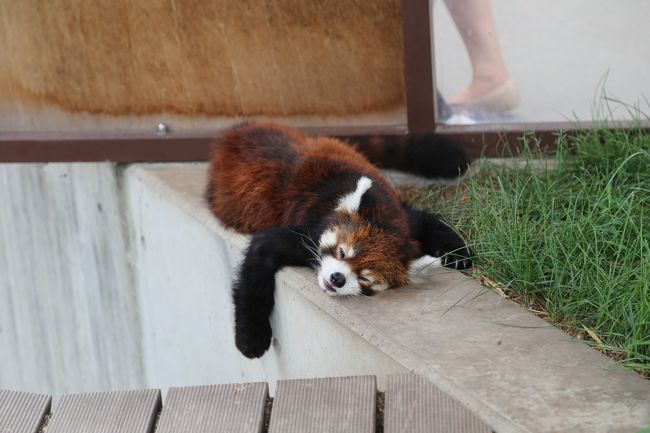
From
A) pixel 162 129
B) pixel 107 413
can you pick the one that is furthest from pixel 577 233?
pixel 162 129

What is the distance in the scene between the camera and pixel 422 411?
82.7 inches

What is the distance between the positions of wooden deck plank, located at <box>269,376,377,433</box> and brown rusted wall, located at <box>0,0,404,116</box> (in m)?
2.49

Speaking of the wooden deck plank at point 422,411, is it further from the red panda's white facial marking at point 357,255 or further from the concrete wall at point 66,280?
the concrete wall at point 66,280

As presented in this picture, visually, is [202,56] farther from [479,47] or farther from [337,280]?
[337,280]

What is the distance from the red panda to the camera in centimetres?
318

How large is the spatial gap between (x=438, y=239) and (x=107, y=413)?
5.25 feet

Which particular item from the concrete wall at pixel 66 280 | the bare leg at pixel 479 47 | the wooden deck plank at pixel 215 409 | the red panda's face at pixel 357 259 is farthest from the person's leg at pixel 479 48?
the wooden deck plank at pixel 215 409

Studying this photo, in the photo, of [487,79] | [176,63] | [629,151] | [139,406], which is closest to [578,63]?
[487,79]

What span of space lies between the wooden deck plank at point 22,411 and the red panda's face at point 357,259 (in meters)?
1.09

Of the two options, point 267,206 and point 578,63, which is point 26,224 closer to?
point 267,206

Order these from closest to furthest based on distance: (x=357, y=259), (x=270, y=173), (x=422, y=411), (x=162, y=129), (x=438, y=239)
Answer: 1. (x=422, y=411)
2. (x=357, y=259)
3. (x=438, y=239)
4. (x=270, y=173)
5. (x=162, y=129)

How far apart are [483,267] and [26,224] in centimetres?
274

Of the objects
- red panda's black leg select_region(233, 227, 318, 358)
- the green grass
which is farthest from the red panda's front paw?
the green grass

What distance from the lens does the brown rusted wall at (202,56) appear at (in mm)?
4422
